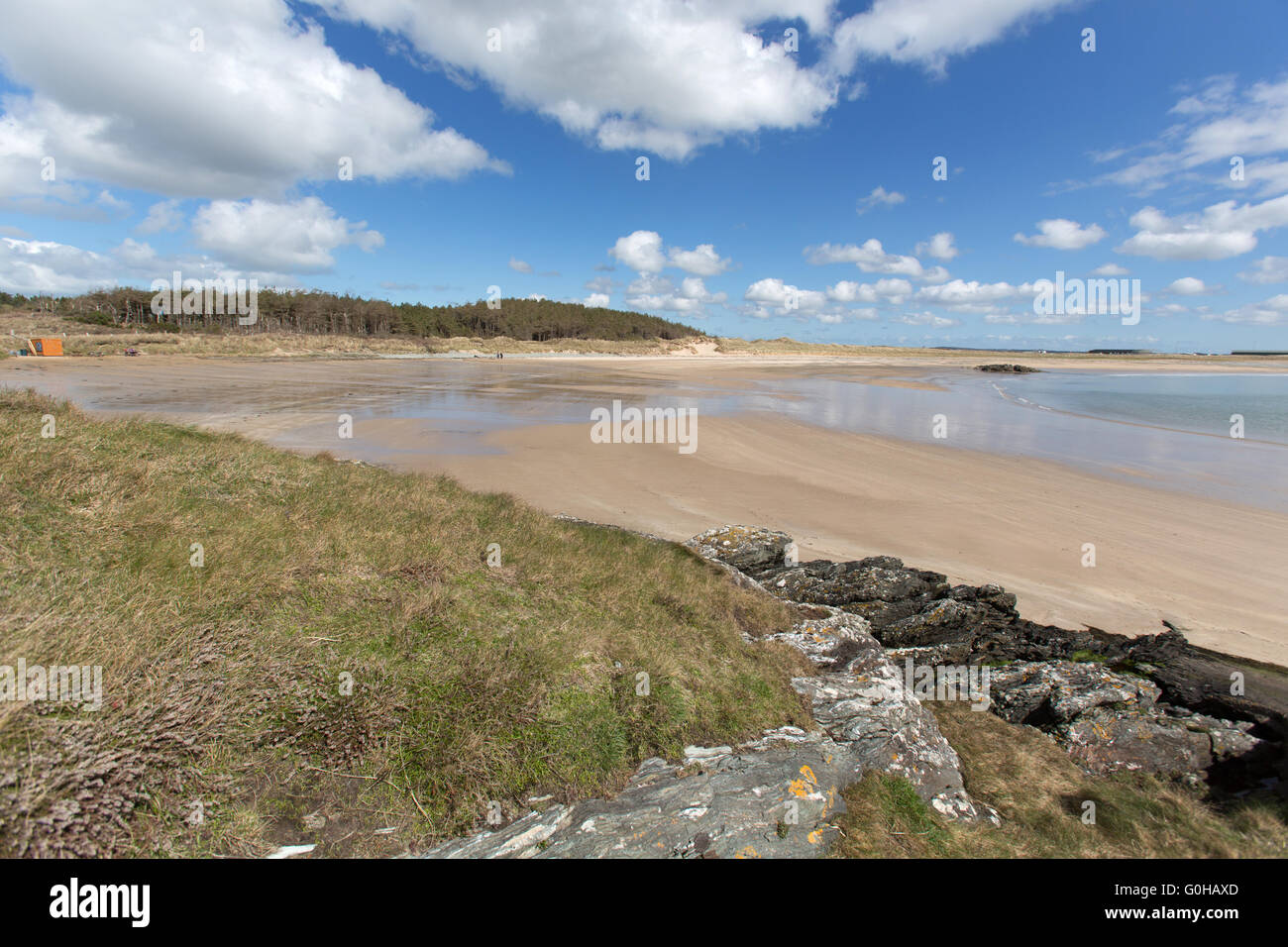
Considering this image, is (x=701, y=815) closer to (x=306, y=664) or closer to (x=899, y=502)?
(x=306, y=664)

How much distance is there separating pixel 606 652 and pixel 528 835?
→ 200 cm

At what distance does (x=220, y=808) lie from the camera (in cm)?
305

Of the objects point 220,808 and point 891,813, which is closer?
point 220,808

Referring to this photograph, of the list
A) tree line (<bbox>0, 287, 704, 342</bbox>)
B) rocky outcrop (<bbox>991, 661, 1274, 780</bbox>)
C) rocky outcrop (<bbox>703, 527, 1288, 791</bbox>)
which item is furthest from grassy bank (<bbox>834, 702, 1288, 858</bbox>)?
tree line (<bbox>0, 287, 704, 342</bbox>)

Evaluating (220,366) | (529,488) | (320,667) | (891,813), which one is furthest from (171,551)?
(220,366)

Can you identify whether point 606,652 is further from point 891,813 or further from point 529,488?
point 529,488

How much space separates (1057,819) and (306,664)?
554 centimetres

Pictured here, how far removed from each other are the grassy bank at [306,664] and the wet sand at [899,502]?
7.11 metres

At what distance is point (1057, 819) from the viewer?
13.9ft

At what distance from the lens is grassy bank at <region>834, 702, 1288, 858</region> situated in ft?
12.4

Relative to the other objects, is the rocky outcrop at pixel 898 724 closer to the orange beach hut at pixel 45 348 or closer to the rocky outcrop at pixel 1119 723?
the rocky outcrop at pixel 1119 723

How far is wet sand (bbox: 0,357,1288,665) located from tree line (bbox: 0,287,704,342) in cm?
7774

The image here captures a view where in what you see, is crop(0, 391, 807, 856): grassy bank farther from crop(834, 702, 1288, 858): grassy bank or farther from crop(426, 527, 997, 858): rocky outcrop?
crop(834, 702, 1288, 858): grassy bank
